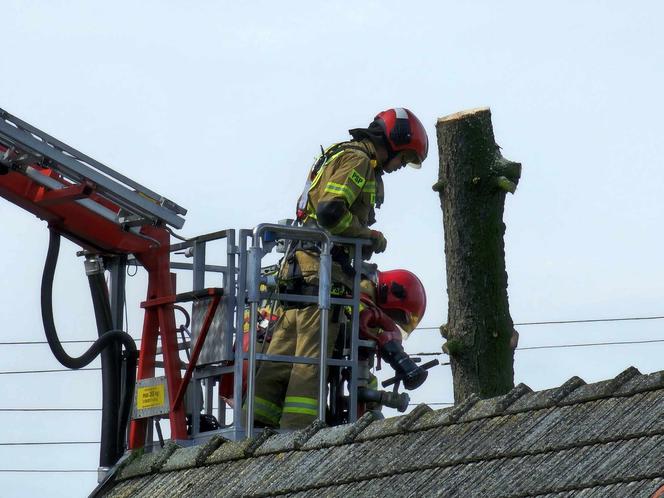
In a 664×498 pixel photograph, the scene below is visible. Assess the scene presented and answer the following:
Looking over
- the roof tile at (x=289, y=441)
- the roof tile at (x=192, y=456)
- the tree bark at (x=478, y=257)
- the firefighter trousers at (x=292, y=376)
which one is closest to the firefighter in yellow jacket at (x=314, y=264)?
the firefighter trousers at (x=292, y=376)

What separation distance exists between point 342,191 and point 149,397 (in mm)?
1472

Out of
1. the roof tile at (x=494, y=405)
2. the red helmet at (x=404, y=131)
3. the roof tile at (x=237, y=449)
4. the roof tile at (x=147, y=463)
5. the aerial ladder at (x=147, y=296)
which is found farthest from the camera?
the red helmet at (x=404, y=131)

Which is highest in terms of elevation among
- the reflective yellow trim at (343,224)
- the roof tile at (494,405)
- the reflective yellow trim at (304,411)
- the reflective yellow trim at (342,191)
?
the reflective yellow trim at (342,191)

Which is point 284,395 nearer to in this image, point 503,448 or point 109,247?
point 109,247

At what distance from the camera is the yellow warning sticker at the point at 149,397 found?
8422 mm

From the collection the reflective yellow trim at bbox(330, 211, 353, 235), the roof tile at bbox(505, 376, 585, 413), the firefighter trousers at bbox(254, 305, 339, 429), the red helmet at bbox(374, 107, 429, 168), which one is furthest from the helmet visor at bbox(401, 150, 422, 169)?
the roof tile at bbox(505, 376, 585, 413)

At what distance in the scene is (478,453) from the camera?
17.1 ft

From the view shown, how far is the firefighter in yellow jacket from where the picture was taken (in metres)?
8.36

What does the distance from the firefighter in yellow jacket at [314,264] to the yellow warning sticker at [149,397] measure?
0.51 metres

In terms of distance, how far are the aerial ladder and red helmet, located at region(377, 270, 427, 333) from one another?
0.65m

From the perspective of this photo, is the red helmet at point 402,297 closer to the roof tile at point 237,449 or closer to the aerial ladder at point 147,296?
the aerial ladder at point 147,296

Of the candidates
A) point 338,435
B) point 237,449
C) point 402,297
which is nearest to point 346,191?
point 402,297

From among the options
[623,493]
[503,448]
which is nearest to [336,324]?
[503,448]

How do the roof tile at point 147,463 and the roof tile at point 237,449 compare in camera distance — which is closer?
the roof tile at point 237,449
